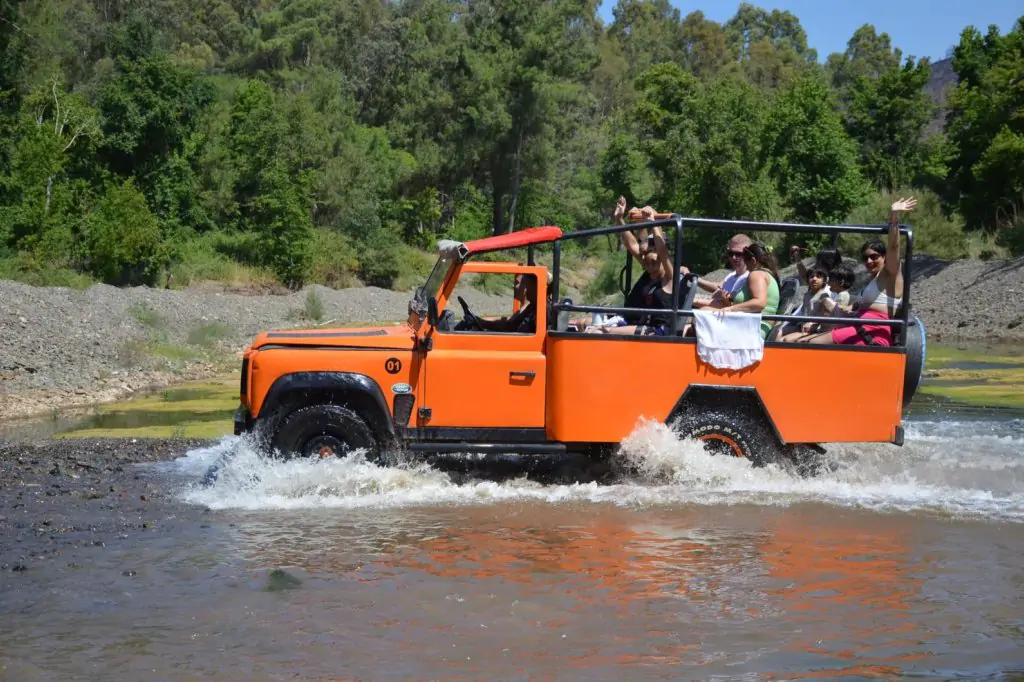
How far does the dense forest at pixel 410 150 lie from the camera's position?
127ft

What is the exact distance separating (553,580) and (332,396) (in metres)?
2.92

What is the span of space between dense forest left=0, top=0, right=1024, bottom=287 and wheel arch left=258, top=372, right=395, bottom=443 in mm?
22152

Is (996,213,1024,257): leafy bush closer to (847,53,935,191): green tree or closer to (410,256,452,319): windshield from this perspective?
(847,53,935,191): green tree

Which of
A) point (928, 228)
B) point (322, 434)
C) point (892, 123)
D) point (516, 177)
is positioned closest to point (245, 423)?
point (322, 434)

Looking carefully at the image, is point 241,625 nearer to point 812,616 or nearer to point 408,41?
point 812,616

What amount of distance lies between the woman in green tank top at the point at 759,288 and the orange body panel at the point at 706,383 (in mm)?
475

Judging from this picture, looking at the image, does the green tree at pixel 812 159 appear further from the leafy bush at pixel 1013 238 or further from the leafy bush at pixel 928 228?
the leafy bush at pixel 1013 238

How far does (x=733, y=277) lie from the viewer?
10.7m

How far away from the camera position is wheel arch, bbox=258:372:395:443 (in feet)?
31.0

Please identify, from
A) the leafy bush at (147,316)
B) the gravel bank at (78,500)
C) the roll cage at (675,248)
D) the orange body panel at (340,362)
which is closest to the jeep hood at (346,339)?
the orange body panel at (340,362)

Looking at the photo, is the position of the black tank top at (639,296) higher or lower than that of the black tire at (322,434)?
higher

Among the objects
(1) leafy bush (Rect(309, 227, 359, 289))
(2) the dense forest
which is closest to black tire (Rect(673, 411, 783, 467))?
(2) the dense forest

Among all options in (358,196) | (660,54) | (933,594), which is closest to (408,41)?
(358,196)

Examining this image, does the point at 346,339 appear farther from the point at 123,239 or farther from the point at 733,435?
the point at 123,239
